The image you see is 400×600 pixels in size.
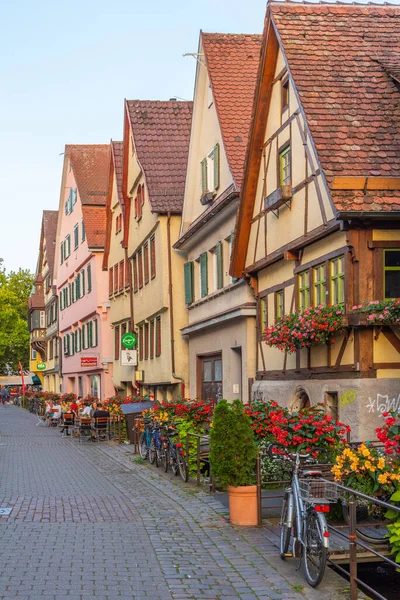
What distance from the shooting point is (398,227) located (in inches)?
612

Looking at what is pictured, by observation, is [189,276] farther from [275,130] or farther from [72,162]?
[72,162]

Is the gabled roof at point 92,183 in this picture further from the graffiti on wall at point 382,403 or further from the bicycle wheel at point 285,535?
the bicycle wheel at point 285,535

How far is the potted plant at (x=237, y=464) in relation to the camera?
11773 millimetres

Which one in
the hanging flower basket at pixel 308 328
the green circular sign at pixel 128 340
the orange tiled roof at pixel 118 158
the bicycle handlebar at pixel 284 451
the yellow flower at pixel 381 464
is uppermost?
the orange tiled roof at pixel 118 158

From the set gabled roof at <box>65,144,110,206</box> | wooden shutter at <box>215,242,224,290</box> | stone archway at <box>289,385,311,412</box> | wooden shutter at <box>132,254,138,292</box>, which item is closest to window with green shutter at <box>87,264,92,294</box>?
gabled roof at <box>65,144,110,206</box>

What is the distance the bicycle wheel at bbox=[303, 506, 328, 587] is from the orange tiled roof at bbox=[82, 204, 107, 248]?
126 feet

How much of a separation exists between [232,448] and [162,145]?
23.0m

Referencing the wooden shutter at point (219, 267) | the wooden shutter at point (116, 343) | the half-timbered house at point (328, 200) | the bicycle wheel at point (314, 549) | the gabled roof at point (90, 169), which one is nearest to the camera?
the bicycle wheel at point (314, 549)

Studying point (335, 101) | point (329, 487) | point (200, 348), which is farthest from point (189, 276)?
point (329, 487)

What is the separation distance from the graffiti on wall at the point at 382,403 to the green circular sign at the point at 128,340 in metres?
21.7

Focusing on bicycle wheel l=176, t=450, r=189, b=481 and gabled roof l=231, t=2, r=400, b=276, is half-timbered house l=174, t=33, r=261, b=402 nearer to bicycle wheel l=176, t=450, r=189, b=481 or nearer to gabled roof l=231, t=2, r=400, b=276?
gabled roof l=231, t=2, r=400, b=276

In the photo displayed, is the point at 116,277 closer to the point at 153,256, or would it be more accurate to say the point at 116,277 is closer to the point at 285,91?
the point at 153,256

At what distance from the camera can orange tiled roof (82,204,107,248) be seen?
47.0 metres

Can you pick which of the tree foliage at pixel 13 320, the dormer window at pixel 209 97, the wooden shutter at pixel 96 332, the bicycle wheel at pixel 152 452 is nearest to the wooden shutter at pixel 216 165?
the dormer window at pixel 209 97
